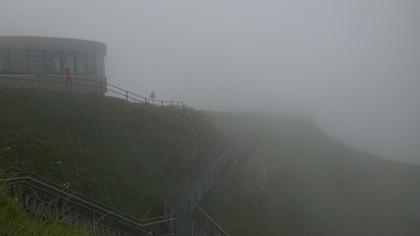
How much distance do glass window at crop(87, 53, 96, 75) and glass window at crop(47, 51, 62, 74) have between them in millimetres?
2020

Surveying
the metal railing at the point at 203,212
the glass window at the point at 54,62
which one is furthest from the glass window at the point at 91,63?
the metal railing at the point at 203,212

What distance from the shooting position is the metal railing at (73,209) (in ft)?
48.6

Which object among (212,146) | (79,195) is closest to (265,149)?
(212,146)

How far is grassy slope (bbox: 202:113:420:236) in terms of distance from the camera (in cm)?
2719

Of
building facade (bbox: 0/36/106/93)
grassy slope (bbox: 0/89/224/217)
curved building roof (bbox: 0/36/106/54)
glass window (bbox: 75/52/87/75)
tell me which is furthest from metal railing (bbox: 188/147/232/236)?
curved building roof (bbox: 0/36/106/54)

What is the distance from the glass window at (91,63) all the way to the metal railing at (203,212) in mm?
12029

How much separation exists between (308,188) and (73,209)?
25395 mm

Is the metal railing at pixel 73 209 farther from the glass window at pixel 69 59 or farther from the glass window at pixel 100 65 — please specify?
the glass window at pixel 100 65

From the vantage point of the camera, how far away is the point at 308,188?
39.0 m

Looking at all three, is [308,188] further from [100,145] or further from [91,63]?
[100,145]

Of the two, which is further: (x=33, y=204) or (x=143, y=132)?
(x=143, y=132)

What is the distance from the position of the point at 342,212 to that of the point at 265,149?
816 cm

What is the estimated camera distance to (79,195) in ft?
57.3

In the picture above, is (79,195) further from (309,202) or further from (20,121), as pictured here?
(309,202)
